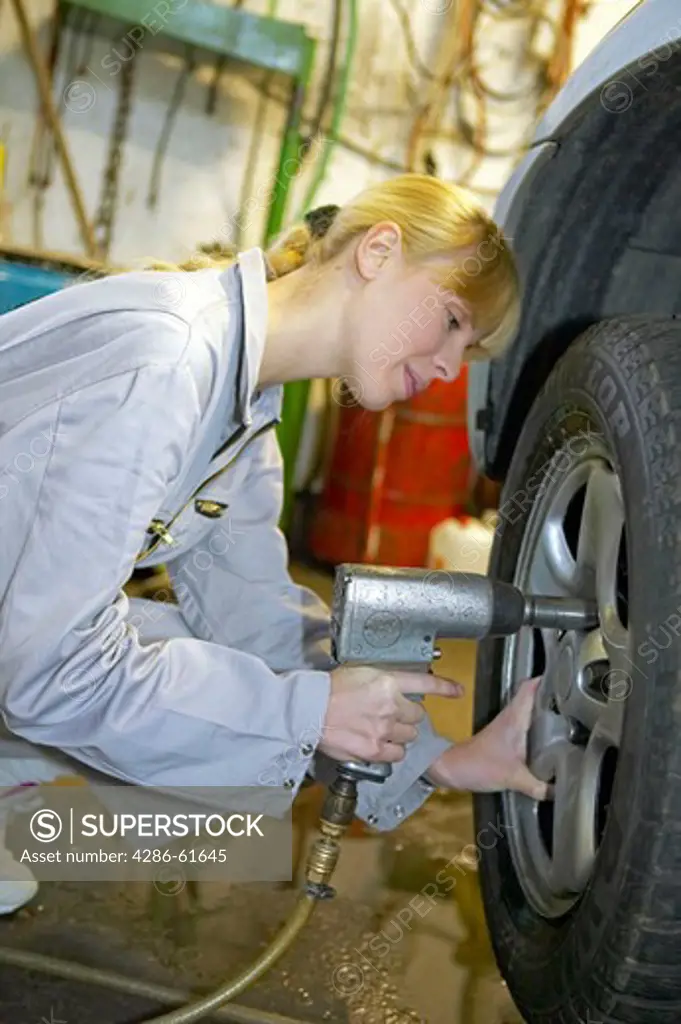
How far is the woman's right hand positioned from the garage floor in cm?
37

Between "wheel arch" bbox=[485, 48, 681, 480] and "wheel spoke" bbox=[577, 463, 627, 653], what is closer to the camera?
"wheel spoke" bbox=[577, 463, 627, 653]

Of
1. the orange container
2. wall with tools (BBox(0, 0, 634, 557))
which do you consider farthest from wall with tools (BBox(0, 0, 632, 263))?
the orange container

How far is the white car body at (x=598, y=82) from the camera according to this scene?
0.97 metres

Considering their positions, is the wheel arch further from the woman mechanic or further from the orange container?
the orange container

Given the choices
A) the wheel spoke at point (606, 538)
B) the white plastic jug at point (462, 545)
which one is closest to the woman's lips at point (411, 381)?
the wheel spoke at point (606, 538)

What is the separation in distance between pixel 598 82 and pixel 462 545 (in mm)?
2052

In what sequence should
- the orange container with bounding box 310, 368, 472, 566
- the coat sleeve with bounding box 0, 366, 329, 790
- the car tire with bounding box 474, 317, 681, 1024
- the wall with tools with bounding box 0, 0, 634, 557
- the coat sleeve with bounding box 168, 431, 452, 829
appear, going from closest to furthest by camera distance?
the car tire with bounding box 474, 317, 681, 1024 < the coat sleeve with bounding box 0, 366, 329, 790 < the coat sleeve with bounding box 168, 431, 452, 829 < the orange container with bounding box 310, 368, 472, 566 < the wall with tools with bounding box 0, 0, 634, 557

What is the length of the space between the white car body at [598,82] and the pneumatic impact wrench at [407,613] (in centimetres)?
43

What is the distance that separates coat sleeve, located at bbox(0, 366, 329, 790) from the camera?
2.97ft

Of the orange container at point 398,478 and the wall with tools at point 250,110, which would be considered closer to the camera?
the orange container at point 398,478

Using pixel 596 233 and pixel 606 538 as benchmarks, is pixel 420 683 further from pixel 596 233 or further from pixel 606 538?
pixel 596 233

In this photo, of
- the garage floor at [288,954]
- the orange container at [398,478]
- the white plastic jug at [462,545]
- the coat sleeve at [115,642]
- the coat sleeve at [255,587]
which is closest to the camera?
the coat sleeve at [115,642]

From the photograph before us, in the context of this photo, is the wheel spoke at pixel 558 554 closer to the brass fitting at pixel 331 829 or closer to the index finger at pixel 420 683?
the index finger at pixel 420 683

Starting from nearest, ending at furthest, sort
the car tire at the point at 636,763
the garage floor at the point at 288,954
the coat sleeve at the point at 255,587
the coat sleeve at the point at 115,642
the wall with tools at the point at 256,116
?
the car tire at the point at 636,763 < the coat sleeve at the point at 115,642 < the garage floor at the point at 288,954 < the coat sleeve at the point at 255,587 < the wall with tools at the point at 256,116
